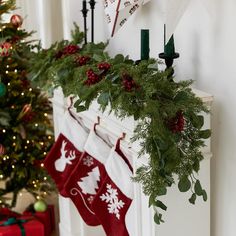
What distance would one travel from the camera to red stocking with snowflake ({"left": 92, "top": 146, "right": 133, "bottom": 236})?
75.2 inches

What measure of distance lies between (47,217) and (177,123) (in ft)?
5.91

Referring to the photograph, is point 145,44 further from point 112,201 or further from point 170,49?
point 112,201

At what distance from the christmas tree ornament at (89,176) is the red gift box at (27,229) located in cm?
65

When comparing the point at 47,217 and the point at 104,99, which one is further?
the point at 47,217

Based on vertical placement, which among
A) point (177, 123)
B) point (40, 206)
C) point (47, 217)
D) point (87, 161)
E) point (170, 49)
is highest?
point (170, 49)

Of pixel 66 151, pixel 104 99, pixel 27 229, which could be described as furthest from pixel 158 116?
pixel 27 229

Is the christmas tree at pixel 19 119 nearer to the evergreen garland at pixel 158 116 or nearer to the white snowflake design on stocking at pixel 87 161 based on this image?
the white snowflake design on stocking at pixel 87 161

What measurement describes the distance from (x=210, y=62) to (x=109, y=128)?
21.8 inches

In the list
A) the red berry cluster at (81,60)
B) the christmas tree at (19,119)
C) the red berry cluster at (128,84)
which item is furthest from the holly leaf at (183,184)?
the christmas tree at (19,119)

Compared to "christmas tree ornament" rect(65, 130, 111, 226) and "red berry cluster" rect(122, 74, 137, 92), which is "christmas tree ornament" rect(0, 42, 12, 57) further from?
"red berry cluster" rect(122, 74, 137, 92)

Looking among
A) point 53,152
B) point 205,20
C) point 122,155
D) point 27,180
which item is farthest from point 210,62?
point 27,180

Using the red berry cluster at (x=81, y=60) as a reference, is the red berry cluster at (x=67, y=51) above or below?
above

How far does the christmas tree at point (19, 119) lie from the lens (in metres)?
2.78

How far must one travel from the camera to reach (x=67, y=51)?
88.3 inches
